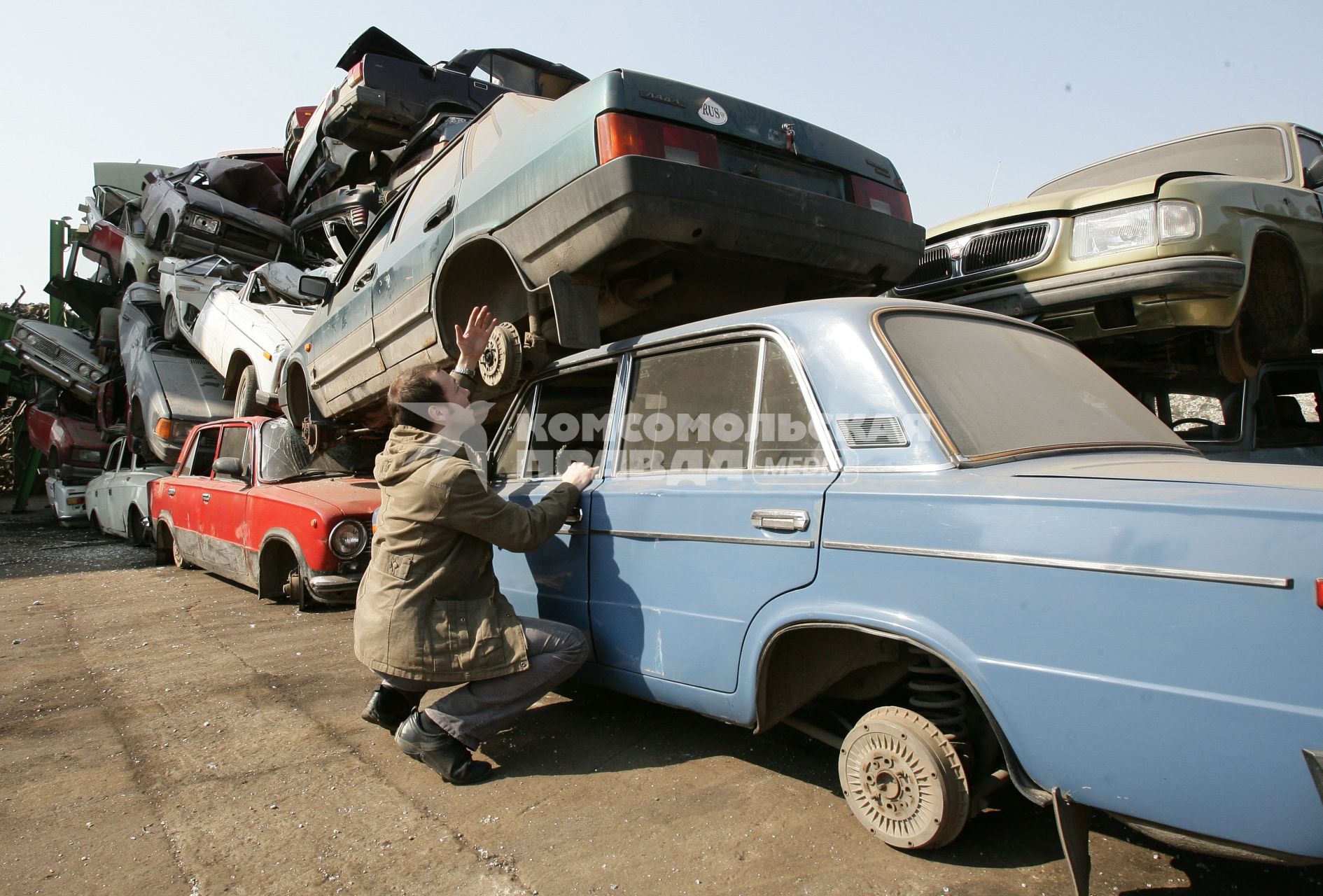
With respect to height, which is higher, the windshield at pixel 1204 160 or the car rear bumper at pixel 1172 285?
the windshield at pixel 1204 160

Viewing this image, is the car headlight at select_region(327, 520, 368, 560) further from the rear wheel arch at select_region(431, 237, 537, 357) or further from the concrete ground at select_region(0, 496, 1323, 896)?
the rear wheel arch at select_region(431, 237, 537, 357)

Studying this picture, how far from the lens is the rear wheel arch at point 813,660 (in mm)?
2243

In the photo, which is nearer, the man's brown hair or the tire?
the man's brown hair

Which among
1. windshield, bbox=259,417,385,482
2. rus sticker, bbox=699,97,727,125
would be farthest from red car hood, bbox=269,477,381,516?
rus sticker, bbox=699,97,727,125

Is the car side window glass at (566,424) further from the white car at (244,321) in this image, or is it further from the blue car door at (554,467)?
the white car at (244,321)

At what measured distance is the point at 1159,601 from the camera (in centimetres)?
164

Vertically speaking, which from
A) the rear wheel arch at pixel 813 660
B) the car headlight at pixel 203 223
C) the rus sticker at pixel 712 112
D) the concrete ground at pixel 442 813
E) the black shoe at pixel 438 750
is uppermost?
the car headlight at pixel 203 223

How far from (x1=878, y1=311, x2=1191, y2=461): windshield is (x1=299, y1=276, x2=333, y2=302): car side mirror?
514 centimetres

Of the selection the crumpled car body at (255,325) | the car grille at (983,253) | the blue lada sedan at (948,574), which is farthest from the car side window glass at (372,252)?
the car grille at (983,253)

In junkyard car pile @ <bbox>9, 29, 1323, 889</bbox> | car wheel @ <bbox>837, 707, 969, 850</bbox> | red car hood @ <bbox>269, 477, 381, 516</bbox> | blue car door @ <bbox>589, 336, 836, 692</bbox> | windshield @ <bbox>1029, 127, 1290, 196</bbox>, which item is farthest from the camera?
red car hood @ <bbox>269, 477, 381, 516</bbox>

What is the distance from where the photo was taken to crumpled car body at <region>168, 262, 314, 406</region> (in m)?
7.95

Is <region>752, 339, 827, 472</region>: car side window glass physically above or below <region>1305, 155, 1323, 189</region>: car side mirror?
below

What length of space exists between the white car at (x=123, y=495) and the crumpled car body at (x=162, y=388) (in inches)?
11.1

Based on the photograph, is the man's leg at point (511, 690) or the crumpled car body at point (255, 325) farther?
the crumpled car body at point (255, 325)
